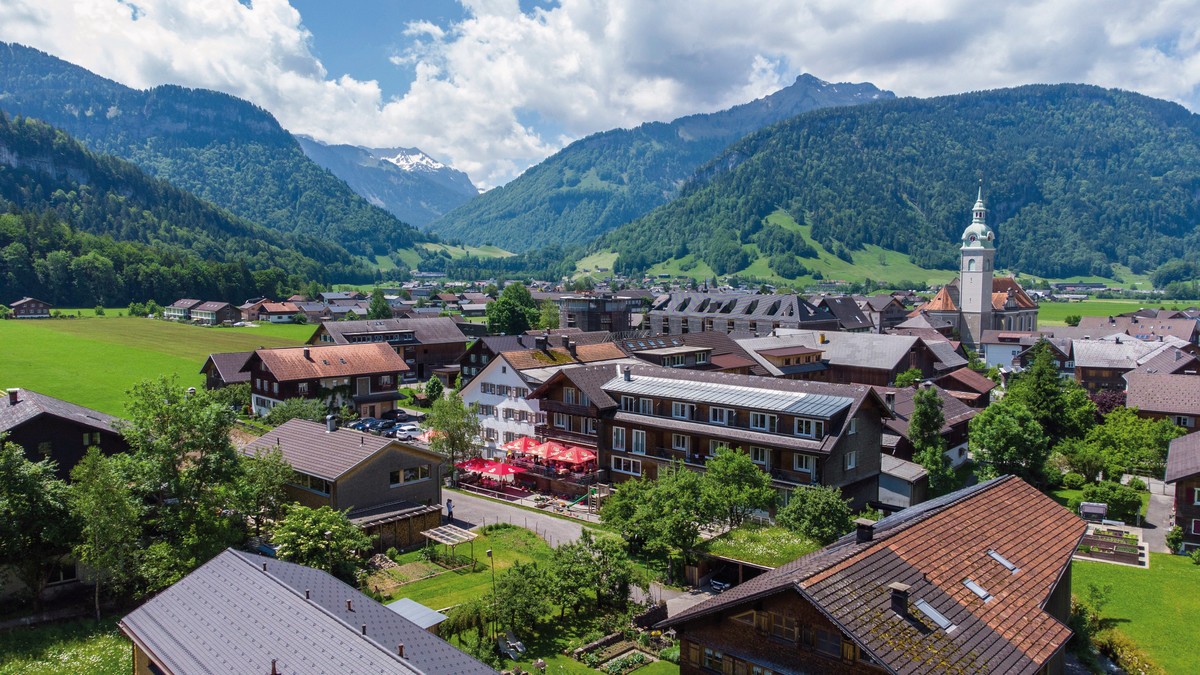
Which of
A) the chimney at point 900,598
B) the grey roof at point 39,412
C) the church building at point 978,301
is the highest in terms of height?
the church building at point 978,301

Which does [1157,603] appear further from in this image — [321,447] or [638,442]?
[321,447]

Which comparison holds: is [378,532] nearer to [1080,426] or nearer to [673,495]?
[673,495]

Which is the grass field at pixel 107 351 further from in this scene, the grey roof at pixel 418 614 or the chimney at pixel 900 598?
the chimney at pixel 900 598

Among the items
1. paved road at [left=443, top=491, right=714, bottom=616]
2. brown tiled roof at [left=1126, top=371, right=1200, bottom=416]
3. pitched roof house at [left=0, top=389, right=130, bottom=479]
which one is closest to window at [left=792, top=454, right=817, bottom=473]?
paved road at [left=443, top=491, right=714, bottom=616]

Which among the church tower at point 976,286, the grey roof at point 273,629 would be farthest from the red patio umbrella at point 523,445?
the church tower at point 976,286

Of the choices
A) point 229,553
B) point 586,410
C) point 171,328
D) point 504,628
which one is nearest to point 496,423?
point 586,410

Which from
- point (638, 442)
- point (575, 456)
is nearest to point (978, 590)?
point (638, 442)

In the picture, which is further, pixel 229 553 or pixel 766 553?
pixel 766 553
